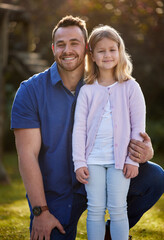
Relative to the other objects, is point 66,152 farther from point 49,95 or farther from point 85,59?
point 85,59

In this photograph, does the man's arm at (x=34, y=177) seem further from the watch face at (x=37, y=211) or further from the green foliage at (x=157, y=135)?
the green foliage at (x=157, y=135)

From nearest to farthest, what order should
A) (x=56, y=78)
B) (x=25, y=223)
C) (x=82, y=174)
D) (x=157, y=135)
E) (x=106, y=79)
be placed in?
(x=82, y=174)
(x=106, y=79)
(x=56, y=78)
(x=25, y=223)
(x=157, y=135)

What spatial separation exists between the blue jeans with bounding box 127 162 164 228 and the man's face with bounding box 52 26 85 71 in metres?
1.08

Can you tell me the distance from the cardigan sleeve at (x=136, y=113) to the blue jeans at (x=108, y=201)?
181 millimetres

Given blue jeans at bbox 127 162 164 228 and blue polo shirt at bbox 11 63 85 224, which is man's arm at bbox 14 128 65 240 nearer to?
blue polo shirt at bbox 11 63 85 224

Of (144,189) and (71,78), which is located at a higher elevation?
(71,78)

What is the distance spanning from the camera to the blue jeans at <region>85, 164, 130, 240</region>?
2830 millimetres

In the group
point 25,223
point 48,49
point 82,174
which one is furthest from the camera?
point 48,49

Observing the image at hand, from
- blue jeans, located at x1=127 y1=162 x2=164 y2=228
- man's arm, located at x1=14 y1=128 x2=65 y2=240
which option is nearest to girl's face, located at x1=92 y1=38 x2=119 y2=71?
man's arm, located at x1=14 y1=128 x2=65 y2=240

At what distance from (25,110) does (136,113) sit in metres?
0.92

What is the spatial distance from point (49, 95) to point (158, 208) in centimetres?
265

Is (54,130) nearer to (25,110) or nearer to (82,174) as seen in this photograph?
(25,110)

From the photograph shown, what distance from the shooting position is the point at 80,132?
2.93m

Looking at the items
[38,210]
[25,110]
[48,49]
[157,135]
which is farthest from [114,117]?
[48,49]
